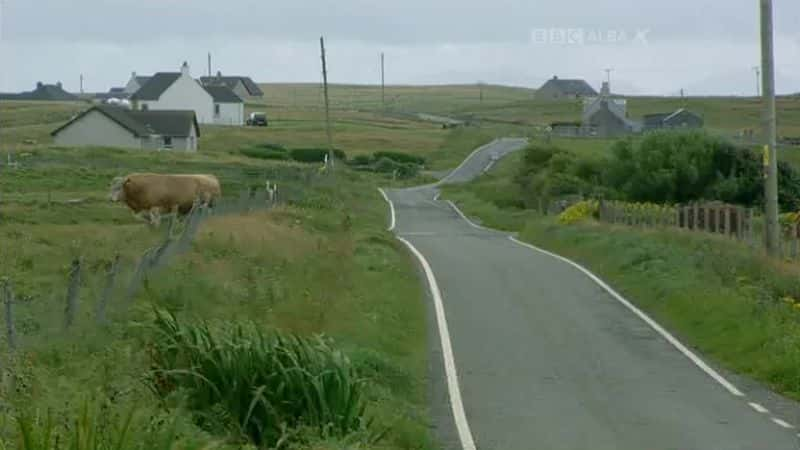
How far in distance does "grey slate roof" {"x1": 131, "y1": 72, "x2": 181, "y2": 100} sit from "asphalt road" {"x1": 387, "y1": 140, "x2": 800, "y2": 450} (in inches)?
3699

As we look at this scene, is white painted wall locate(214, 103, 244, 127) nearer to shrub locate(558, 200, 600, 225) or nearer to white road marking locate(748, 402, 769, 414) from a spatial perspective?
shrub locate(558, 200, 600, 225)

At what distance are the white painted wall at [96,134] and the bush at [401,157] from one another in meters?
20.8

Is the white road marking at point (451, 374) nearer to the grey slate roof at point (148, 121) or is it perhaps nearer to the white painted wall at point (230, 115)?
the grey slate roof at point (148, 121)

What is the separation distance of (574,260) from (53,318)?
80.0ft

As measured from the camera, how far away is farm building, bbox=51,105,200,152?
88.6 meters

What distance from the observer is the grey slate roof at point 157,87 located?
407 ft

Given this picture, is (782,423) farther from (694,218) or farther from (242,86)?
(242,86)

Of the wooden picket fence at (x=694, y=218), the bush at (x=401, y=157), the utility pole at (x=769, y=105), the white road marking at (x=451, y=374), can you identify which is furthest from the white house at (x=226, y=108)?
the utility pole at (x=769, y=105)

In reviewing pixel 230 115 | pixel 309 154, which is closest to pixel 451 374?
pixel 309 154

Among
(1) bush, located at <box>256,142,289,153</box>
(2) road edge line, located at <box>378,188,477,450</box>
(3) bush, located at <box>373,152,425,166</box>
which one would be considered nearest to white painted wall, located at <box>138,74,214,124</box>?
(1) bush, located at <box>256,142,289,153</box>

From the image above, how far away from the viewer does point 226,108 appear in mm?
132000

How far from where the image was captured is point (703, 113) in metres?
137

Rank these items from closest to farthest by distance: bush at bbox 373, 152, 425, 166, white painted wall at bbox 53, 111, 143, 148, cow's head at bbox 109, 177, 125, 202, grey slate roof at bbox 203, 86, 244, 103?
cow's head at bbox 109, 177, 125, 202
white painted wall at bbox 53, 111, 143, 148
bush at bbox 373, 152, 425, 166
grey slate roof at bbox 203, 86, 244, 103

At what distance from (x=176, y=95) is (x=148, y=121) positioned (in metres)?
31.4
